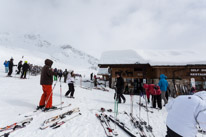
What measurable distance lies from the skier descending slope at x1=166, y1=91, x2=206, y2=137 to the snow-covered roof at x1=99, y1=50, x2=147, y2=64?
1323cm

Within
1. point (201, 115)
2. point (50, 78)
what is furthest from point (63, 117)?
point (201, 115)

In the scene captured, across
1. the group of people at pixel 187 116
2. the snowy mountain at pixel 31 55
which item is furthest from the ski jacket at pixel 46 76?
the snowy mountain at pixel 31 55

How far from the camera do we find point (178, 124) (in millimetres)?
2105

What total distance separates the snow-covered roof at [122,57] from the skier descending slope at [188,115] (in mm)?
13226

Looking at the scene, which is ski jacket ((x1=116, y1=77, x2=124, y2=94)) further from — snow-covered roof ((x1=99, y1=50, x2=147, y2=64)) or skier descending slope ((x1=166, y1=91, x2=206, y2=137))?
snow-covered roof ((x1=99, y1=50, x2=147, y2=64))

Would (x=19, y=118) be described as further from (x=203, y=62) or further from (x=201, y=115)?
(x=203, y=62)

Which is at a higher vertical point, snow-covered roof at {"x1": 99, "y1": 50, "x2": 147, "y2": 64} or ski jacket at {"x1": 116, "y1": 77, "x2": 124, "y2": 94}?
snow-covered roof at {"x1": 99, "y1": 50, "x2": 147, "y2": 64}

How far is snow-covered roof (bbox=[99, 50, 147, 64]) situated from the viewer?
608 inches

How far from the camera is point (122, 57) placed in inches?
658

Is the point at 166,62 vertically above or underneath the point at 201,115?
above

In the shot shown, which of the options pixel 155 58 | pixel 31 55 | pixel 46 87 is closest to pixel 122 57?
pixel 155 58

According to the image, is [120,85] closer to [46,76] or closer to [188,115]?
[46,76]

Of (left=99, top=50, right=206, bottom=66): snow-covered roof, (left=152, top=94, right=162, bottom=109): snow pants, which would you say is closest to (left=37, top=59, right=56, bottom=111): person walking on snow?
(left=152, top=94, right=162, bottom=109): snow pants

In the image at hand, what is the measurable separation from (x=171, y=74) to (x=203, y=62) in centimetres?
341
